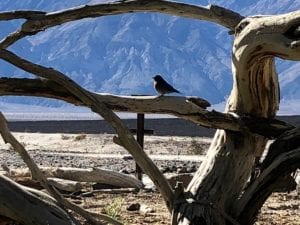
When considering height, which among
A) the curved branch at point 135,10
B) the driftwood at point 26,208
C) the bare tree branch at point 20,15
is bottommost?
the driftwood at point 26,208

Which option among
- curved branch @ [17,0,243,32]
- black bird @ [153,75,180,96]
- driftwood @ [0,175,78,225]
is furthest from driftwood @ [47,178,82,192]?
driftwood @ [0,175,78,225]

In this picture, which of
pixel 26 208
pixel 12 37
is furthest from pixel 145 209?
pixel 26 208

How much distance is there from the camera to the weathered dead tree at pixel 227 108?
620cm

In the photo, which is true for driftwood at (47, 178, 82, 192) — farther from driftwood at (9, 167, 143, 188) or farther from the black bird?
the black bird

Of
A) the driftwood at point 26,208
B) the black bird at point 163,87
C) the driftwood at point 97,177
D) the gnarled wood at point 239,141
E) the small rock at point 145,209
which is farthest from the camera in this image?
the driftwood at point 97,177

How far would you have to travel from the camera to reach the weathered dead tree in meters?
6.20

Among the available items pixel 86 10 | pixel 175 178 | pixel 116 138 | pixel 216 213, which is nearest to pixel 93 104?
pixel 116 138

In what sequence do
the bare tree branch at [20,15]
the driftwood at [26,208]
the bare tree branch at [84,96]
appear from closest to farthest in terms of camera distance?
1. the driftwood at [26,208]
2. the bare tree branch at [84,96]
3. the bare tree branch at [20,15]

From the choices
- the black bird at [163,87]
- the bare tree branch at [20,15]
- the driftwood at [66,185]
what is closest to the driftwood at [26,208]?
the bare tree branch at [20,15]

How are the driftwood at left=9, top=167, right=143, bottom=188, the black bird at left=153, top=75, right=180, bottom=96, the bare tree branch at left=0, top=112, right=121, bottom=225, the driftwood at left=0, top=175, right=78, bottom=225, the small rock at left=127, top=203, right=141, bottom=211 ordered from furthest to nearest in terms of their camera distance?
the driftwood at left=9, top=167, right=143, bottom=188 → the small rock at left=127, top=203, right=141, bottom=211 → the black bird at left=153, top=75, right=180, bottom=96 → the bare tree branch at left=0, top=112, right=121, bottom=225 → the driftwood at left=0, top=175, right=78, bottom=225

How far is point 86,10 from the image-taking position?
6531mm

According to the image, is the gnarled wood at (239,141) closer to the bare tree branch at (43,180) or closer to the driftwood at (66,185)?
the bare tree branch at (43,180)

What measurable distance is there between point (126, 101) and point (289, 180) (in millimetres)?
1339

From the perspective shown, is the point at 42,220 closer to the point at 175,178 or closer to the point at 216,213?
the point at 216,213
